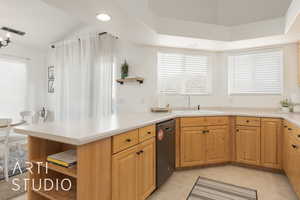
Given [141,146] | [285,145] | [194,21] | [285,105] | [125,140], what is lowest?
[285,145]

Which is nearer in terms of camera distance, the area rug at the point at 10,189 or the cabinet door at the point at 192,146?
the area rug at the point at 10,189

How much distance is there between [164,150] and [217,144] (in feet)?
3.62

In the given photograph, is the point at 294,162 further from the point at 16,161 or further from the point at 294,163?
the point at 16,161

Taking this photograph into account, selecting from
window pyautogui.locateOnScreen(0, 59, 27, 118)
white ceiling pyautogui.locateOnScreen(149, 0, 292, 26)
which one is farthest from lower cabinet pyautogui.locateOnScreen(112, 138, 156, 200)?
window pyautogui.locateOnScreen(0, 59, 27, 118)

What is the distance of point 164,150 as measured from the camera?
7.02 feet

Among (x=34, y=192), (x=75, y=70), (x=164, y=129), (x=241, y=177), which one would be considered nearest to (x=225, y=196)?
(x=241, y=177)

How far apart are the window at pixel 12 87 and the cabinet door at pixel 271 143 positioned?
18.7 feet

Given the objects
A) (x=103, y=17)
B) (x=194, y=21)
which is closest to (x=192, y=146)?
(x=194, y=21)

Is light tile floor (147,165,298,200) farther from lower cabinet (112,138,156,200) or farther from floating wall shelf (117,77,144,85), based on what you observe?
floating wall shelf (117,77,144,85)

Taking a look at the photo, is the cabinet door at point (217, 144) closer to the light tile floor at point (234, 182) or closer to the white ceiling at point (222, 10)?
the light tile floor at point (234, 182)

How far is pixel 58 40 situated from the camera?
452 centimetres

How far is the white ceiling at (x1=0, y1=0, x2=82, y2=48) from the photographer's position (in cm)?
314

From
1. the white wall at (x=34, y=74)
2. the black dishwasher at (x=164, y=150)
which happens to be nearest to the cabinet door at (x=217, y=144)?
the black dishwasher at (x=164, y=150)

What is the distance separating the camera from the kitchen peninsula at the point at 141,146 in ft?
3.73
